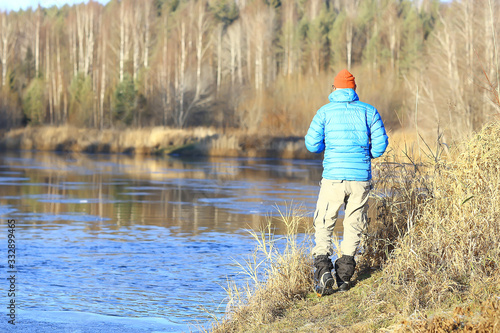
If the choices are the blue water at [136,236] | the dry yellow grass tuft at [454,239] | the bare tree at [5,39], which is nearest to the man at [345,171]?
the dry yellow grass tuft at [454,239]

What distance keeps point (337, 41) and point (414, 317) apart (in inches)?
2616

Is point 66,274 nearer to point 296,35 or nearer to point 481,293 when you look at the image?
point 481,293

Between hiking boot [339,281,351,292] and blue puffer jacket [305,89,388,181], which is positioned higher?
blue puffer jacket [305,89,388,181]

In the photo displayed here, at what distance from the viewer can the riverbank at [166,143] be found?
137ft

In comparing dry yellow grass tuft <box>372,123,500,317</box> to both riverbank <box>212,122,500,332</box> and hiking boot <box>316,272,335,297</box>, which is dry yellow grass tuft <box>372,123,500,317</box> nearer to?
riverbank <box>212,122,500,332</box>

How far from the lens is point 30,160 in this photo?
34156mm

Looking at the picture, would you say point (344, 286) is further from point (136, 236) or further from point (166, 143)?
point (166, 143)

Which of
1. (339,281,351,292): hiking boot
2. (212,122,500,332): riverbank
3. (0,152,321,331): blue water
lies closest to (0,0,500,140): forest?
(0,152,321,331): blue water

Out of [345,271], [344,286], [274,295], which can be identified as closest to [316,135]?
[345,271]

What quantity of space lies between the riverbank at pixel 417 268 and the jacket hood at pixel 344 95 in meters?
1.21

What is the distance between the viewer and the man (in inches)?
268

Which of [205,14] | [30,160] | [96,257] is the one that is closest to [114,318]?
[96,257]

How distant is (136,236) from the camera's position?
506 inches

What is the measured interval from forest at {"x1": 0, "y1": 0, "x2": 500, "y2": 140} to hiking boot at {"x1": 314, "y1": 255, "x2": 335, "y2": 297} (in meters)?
29.8
